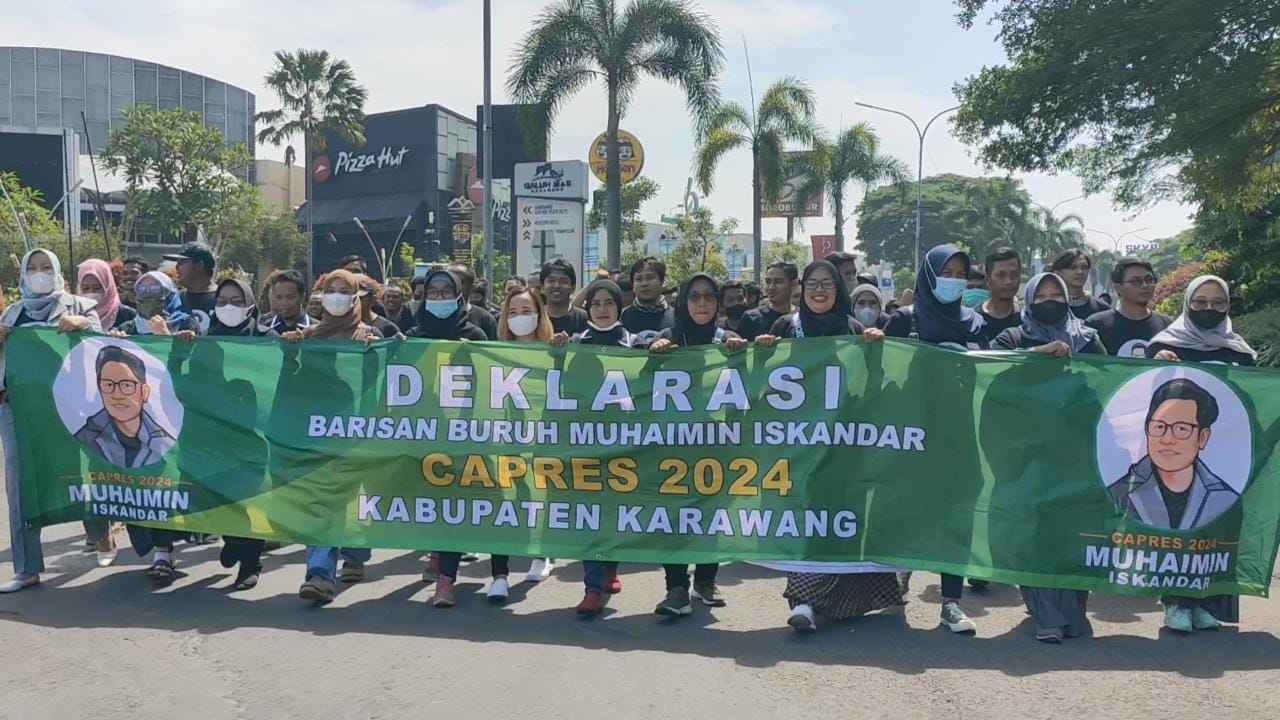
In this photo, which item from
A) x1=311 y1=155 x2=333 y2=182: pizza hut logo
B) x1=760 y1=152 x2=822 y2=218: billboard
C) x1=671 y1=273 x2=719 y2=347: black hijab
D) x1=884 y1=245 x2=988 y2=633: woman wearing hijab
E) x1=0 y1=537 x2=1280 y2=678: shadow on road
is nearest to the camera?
x1=0 y1=537 x2=1280 y2=678: shadow on road

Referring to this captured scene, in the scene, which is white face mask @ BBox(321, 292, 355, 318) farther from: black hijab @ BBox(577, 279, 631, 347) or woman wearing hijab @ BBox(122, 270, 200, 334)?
black hijab @ BBox(577, 279, 631, 347)

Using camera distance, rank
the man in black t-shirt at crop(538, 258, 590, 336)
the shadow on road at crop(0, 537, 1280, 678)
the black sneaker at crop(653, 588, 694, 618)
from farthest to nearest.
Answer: the man in black t-shirt at crop(538, 258, 590, 336)
the black sneaker at crop(653, 588, 694, 618)
the shadow on road at crop(0, 537, 1280, 678)

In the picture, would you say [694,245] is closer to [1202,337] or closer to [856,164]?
[856,164]

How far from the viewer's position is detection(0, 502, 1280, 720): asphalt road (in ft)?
13.8

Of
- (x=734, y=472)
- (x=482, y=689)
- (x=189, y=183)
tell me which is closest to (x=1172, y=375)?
(x=734, y=472)

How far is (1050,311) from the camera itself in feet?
18.2

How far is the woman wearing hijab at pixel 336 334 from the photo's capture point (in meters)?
5.66

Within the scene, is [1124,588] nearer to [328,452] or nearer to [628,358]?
[628,358]

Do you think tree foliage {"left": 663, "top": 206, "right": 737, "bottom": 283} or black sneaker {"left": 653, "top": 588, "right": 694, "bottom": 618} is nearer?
black sneaker {"left": 653, "top": 588, "right": 694, "bottom": 618}

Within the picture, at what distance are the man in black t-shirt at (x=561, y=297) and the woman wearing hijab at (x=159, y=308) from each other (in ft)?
7.52

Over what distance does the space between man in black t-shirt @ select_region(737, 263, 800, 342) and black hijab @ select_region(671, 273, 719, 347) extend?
4.77 feet

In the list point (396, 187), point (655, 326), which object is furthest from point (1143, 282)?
point (396, 187)

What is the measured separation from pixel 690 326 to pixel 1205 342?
274cm

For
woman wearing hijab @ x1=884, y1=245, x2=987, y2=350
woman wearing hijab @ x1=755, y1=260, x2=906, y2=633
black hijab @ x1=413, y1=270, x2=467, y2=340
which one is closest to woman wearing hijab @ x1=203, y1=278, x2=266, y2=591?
black hijab @ x1=413, y1=270, x2=467, y2=340
